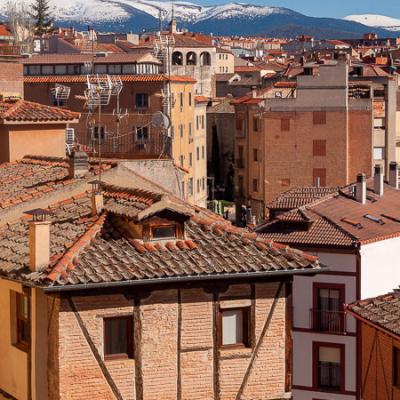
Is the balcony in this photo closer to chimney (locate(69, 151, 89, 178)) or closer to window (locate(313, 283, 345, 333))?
window (locate(313, 283, 345, 333))

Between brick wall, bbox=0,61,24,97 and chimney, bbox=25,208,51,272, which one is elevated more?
brick wall, bbox=0,61,24,97

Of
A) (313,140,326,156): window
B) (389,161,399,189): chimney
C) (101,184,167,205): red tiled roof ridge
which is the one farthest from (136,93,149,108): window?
(101,184,167,205): red tiled roof ridge

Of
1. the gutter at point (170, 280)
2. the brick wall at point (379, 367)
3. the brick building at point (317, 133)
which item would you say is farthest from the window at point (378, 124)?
the gutter at point (170, 280)

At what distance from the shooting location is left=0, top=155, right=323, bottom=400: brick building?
1711 centimetres

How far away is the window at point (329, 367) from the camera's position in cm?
3741

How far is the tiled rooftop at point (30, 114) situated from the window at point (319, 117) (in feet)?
149

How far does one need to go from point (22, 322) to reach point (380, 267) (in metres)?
21.3

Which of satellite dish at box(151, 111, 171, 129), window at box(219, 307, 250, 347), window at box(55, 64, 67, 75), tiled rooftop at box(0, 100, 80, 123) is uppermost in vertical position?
window at box(55, 64, 67, 75)

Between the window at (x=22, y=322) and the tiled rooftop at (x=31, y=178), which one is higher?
the tiled rooftop at (x=31, y=178)

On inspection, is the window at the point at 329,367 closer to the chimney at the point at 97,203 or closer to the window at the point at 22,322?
the chimney at the point at 97,203

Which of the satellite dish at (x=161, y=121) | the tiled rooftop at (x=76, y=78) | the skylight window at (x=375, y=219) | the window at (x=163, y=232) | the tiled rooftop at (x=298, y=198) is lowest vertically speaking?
the skylight window at (x=375, y=219)

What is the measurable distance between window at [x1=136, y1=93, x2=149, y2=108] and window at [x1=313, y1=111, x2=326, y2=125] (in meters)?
9.83

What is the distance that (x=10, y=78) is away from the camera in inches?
1457

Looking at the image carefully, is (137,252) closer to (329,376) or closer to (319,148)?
(329,376)
